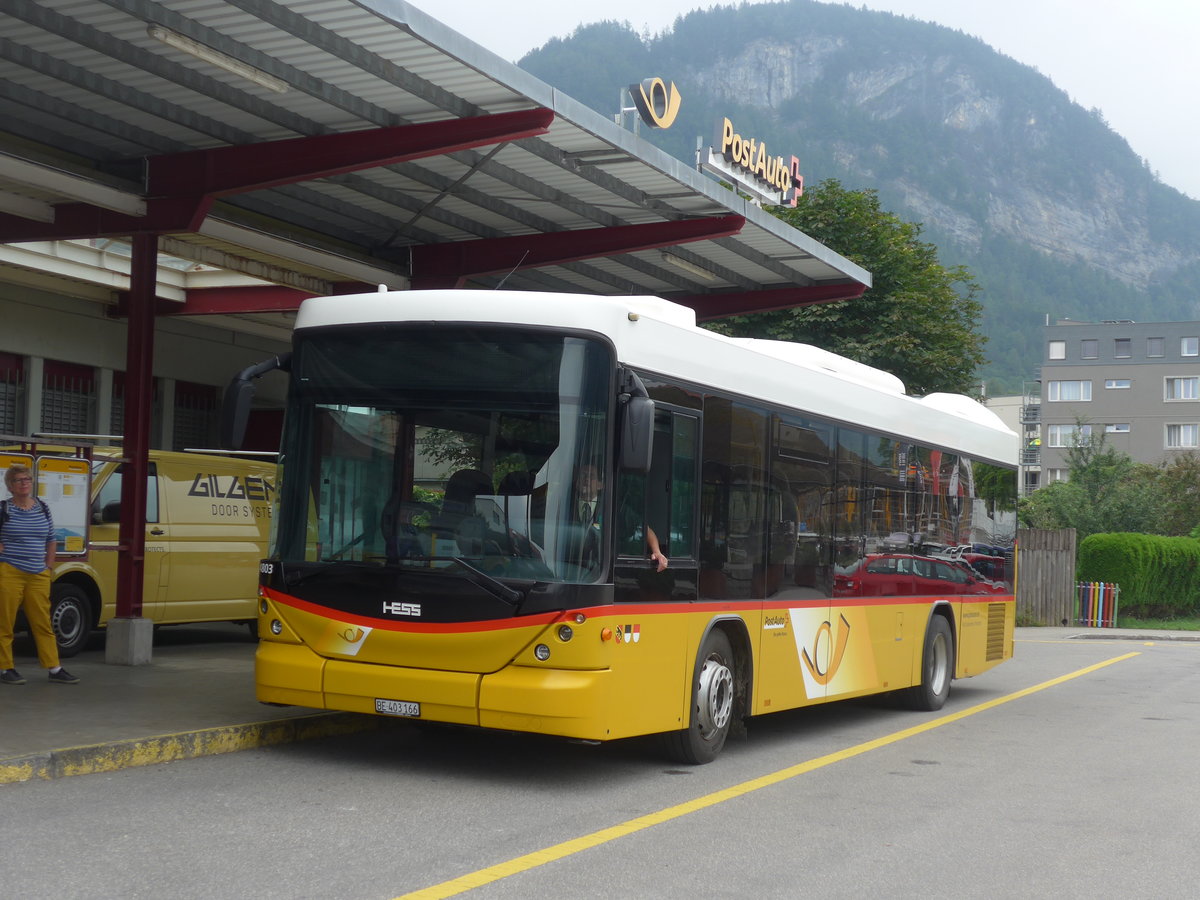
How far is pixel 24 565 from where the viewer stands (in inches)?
445

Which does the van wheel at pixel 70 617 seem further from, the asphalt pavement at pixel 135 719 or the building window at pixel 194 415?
the building window at pixel 194 415

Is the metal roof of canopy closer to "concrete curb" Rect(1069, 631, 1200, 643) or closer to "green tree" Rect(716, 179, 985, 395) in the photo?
"green tree" Rect(716, 179, 985, 395)

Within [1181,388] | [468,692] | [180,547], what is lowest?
[468,692]

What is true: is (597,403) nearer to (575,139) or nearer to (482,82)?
(482,82)

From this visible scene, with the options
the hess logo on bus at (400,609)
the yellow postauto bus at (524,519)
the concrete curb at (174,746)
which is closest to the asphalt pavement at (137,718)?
the concrete curb at (174,746)

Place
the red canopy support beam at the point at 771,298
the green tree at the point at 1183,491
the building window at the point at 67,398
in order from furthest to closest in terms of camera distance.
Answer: the green tree at the point at 1183,491 < the building window at the point at 67,398 < the red canopy support beam at the point at 771,298

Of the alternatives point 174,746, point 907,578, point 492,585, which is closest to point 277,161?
point 174,746

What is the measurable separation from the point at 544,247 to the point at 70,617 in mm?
6520

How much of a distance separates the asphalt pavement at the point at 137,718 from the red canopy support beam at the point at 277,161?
413 cm

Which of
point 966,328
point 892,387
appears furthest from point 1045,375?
point 892,387

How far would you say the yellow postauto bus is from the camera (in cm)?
845

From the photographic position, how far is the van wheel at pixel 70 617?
1430cm

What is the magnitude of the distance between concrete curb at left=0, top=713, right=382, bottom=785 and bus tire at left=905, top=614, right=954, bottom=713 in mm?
5800

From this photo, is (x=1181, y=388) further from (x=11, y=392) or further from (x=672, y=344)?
(x=672, y=344)
